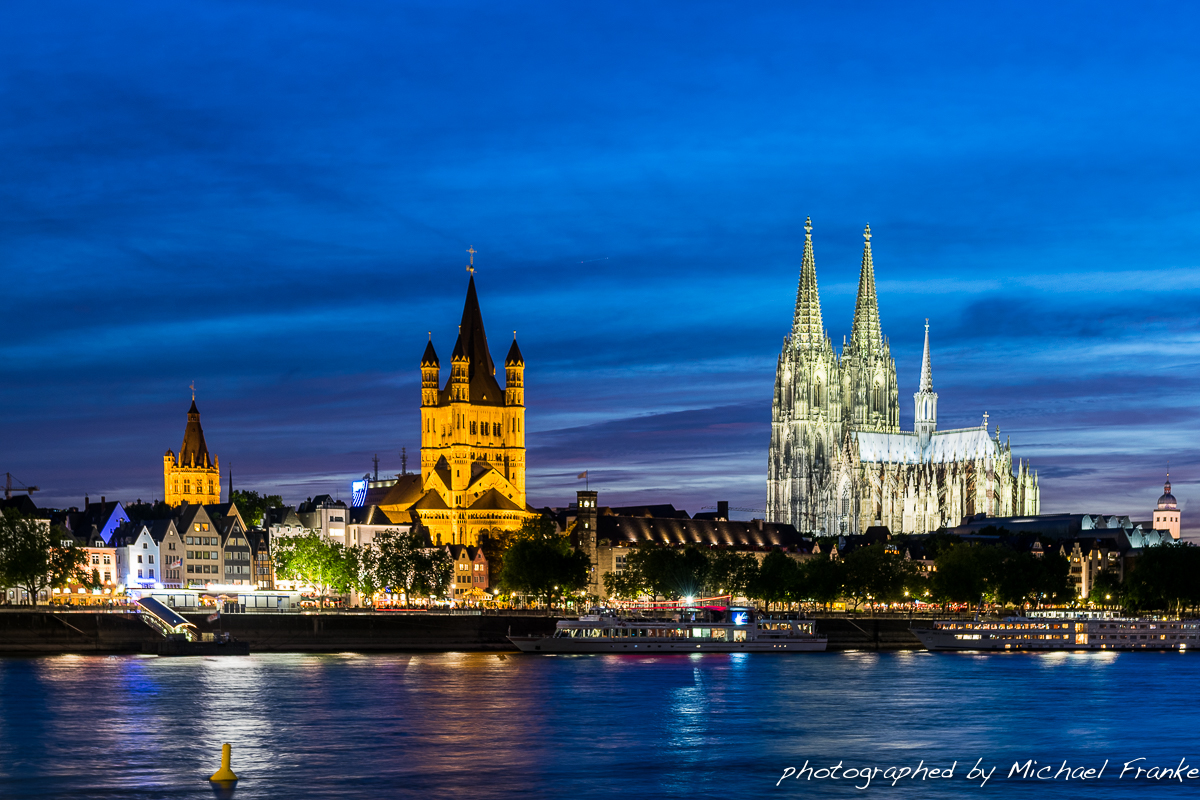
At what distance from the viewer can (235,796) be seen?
49250mm

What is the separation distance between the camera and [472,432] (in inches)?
7549

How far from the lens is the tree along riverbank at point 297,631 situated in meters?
113

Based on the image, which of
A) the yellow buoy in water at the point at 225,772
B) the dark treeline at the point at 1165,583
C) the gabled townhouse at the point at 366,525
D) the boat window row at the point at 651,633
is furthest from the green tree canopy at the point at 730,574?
the yellow buoy in water at the point at 225,772

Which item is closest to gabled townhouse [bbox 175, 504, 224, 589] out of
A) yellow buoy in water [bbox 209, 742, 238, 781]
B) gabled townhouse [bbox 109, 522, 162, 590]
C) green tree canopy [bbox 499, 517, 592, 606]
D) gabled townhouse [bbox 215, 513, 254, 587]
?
gabled townhouse [bbox 215, 513, 254, 587]

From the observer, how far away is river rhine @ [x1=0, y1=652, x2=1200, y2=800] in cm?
5228

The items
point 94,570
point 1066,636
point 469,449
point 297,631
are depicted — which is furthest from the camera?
point 469,449

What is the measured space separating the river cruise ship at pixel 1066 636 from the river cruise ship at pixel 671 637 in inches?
394

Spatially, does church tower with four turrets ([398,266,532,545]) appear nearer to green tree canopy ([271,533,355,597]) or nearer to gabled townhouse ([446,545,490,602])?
gabled townhouse ([446,545,490,602])

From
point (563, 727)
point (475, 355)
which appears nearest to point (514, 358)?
point (475, 355)

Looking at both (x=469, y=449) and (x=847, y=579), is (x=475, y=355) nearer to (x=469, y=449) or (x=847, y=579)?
(x=469, y=449)

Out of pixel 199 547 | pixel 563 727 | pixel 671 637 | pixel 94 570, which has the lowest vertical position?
pixel 563 727

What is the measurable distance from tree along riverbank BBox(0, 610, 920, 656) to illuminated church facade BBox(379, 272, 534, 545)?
5248 cm

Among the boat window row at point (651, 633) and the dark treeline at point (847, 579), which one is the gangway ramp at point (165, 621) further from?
the dark treeline at point (847, 579)

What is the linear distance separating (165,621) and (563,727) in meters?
57.1
